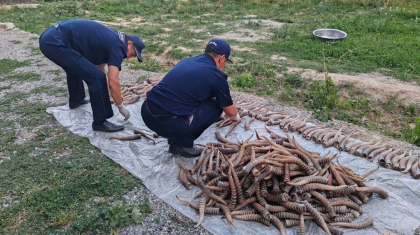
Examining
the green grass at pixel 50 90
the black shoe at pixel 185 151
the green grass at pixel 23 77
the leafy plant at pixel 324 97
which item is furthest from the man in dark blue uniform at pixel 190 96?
the green grass at pixel 23 77

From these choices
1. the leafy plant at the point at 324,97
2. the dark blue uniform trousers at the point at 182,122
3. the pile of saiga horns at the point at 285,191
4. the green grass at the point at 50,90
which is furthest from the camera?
the green grass at the point at 50,90

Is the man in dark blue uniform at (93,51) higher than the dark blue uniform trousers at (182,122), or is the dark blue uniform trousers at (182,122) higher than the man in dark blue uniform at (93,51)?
the man in dark blue uniform at (93,51)

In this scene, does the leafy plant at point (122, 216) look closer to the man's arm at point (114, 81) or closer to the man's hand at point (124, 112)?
the man's arm at point (114, 81)

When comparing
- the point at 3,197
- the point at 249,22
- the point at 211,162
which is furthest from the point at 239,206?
the point at 249,22

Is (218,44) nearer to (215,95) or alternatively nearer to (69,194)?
(215,95)

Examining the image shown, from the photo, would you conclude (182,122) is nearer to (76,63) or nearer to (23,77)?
(76,63)

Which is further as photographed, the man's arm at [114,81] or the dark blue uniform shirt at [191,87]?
the man's arm at [114,81]

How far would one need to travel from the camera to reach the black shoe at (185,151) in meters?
4.39

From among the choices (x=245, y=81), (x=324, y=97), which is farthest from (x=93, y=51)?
(x=324, y=97)

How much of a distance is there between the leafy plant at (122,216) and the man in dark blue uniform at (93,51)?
1817 millimetres

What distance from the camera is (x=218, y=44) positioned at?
405 cm

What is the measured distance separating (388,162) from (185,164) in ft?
7.40

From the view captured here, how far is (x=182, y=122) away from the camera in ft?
13.6

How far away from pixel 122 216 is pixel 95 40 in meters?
2.44
